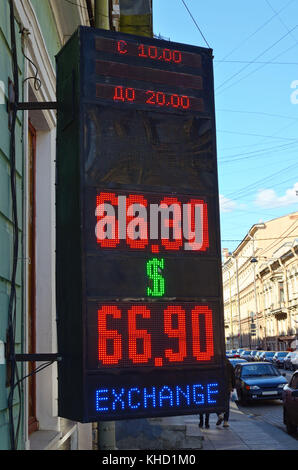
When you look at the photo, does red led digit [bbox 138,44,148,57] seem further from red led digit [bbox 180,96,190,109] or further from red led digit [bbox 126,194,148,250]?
red led digit [bbox 126,194,148,250]

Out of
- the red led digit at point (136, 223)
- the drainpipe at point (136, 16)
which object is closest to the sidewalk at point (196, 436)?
the drainpipe at point (136, 16)

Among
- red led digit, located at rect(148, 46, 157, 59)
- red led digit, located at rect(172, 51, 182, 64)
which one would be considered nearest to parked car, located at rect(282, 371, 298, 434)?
red led digit, located at rect(172, 51, 182, 64)

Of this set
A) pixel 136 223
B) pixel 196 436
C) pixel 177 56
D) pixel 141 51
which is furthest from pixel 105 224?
pixel 196 436

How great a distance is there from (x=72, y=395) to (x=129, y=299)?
0.67 metres

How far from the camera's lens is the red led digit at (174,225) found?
4.08 m

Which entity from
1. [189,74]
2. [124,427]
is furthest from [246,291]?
[189,74]

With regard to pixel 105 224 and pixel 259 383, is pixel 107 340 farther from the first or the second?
pixel 259 383

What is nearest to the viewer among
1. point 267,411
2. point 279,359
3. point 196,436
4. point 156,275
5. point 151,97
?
point 156,275

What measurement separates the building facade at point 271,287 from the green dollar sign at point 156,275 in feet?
209

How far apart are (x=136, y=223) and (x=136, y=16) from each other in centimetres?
891

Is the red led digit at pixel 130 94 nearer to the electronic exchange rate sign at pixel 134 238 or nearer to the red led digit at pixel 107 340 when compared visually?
the electronic exchange rate sign at pixel 134 238

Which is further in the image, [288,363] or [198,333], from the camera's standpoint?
[288,363]

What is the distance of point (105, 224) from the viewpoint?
393cm
